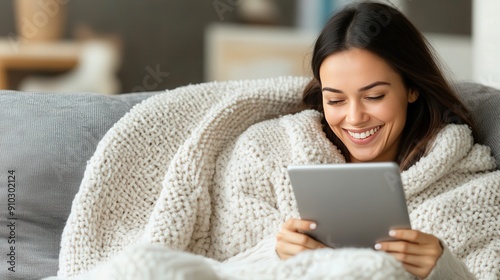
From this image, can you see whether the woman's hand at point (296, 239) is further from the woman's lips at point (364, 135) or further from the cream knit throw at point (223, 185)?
the woman's lips at point (364, 135)

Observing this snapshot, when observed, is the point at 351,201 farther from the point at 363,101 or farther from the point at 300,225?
the point at 363,101

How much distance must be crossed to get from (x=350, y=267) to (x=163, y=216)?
22.8 inches

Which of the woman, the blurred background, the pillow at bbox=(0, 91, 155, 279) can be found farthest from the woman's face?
the blurred background

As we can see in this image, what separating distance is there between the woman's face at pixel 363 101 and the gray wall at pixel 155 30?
201 cm

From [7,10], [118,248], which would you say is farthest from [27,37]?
[118,248]

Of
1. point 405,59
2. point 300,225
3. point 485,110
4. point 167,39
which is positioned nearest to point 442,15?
point 167,39

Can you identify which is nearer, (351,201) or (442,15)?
(351,201)

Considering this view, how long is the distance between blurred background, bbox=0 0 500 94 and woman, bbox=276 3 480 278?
1866 mm

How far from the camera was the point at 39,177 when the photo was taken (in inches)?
67.0

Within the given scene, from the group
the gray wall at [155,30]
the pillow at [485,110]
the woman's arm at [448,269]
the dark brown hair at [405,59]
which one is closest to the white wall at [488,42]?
the pillow at [485,110]

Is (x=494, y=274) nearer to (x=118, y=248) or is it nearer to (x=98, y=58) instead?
(x=118, y=248)

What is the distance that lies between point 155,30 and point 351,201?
247 cm

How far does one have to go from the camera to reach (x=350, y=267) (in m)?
1.10

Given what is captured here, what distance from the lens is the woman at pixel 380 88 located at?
1627 millimetres
